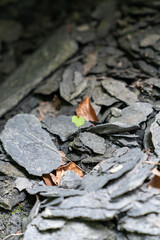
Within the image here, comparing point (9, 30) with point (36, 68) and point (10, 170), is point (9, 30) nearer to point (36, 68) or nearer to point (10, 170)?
point (36, 68)

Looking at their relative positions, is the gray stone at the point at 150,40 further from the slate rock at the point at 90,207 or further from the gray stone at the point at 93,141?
the slate rock at the point at 90,207

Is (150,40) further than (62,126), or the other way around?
(150,40)

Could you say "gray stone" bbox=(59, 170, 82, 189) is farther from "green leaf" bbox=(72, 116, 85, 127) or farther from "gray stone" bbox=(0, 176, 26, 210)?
"green leaf" bbox=(72, 116, 85, 127)

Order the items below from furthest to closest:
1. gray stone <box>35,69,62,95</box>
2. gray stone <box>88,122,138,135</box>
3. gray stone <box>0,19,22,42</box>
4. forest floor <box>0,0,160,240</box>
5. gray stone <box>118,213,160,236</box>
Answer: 1. gray stone <box>0,19,22,42</box>
2. gray stone <box>35,69,62,95</box>
3. gray stone <box>88,122,138,135</box>
4. forest floor <box>0,0,160,240</box>
5. gray stone <box>118,213,160,236</box>

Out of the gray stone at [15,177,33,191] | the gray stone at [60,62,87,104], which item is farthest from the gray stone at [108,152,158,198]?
the gray stone at [60,62,87,104]

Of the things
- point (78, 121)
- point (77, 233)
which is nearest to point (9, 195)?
point (77, 233)

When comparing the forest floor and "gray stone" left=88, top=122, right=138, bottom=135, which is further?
"gray stone" left=88, top=122, right=138, bottom=135

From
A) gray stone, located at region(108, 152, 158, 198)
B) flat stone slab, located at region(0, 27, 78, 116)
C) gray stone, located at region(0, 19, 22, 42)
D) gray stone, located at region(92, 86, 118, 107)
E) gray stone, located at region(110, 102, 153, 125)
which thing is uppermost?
gray stone, located at region(0, 19, 22, 42)
